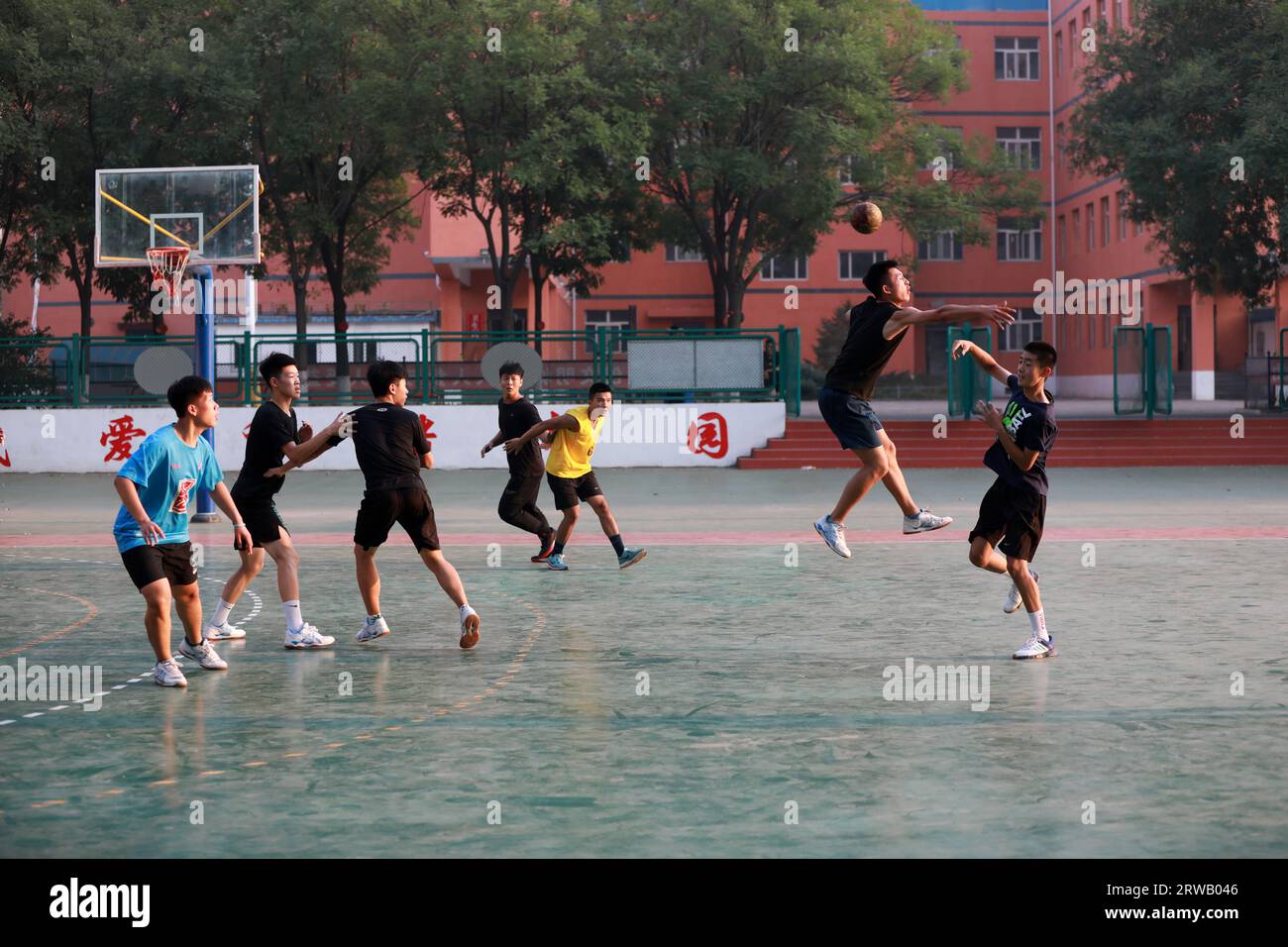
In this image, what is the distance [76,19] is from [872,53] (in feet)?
61.8

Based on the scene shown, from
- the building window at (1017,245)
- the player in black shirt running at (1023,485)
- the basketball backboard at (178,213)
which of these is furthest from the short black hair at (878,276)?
the building window at (1017,245)

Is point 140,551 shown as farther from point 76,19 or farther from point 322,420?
point 76,19

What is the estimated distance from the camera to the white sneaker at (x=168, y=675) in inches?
336

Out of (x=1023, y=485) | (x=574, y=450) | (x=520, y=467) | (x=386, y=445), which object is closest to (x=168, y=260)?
A: (x=520, y=467)

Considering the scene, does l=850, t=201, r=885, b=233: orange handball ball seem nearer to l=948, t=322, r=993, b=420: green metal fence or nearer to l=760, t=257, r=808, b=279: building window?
l=948, t=322, r=993, b=420: green metal fence

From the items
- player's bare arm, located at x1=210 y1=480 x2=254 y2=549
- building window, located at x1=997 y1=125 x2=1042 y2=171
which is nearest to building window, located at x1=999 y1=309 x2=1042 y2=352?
building window, located at x1=997 y1=125 x2=1042 y2=171

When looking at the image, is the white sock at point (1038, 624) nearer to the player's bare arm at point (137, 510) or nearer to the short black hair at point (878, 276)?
the short black hair at point (878, 276)

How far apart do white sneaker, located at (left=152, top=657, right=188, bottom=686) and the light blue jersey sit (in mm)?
658

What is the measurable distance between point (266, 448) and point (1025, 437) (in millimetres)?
4617

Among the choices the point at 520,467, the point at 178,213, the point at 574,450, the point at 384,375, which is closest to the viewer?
the point at 384,375

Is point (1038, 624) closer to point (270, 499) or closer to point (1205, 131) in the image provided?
point (270, 499)

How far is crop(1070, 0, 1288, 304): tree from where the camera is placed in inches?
1303

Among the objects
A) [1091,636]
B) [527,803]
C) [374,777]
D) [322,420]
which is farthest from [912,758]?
[322,420]

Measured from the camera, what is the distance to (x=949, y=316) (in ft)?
31.2
